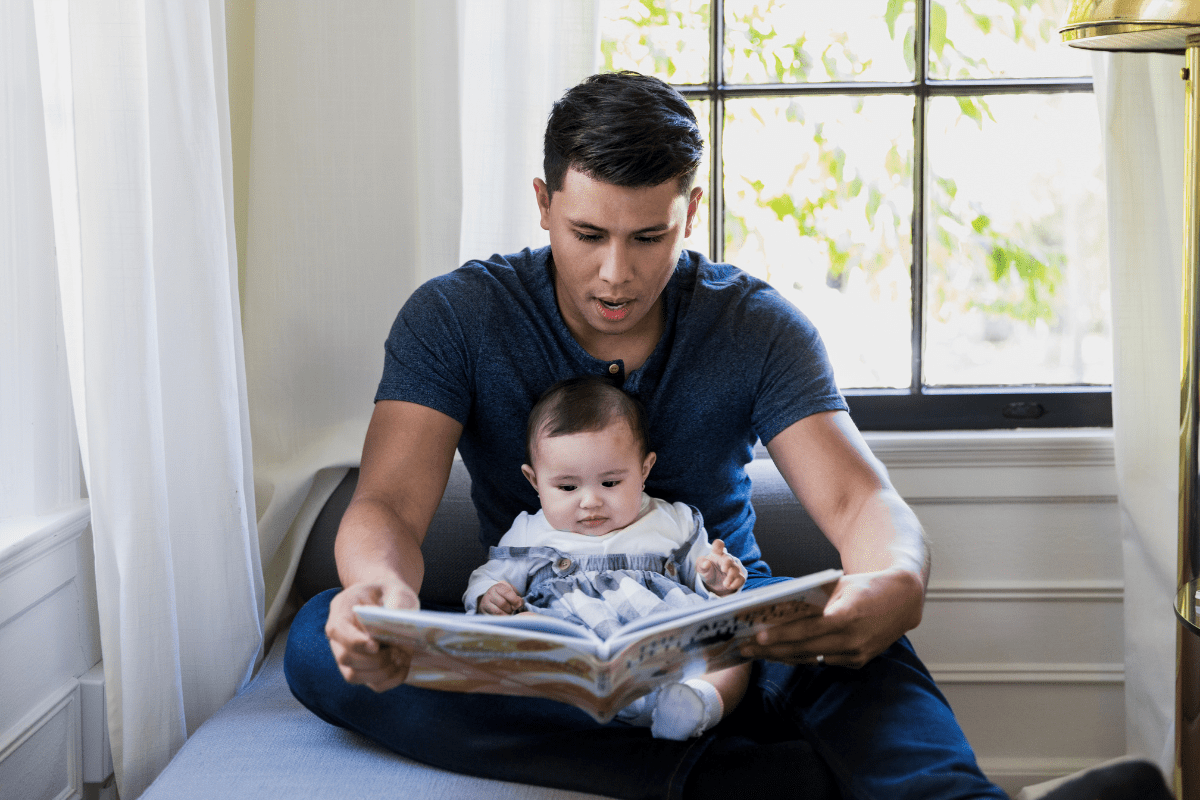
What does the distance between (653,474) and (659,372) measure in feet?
0.51

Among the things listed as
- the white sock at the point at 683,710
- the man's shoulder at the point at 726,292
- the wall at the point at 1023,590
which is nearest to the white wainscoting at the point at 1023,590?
the wall at the point at 1023,590

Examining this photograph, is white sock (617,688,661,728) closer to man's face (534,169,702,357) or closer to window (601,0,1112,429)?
man's face (534,169,702,357)

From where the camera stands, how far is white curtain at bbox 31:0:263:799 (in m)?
1.33

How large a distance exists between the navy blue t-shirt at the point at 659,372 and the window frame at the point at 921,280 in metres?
0.57

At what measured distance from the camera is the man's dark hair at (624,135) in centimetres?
137

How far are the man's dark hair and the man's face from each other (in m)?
0.02

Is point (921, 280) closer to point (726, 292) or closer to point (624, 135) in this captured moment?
point (726, 292)

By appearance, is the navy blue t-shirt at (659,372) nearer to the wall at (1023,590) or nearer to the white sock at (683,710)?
the white sock at (683,710)

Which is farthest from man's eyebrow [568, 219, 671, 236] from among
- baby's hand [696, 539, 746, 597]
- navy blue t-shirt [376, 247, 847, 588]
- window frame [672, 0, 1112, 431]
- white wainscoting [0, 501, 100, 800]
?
white wainscoting [0, 501, 100, 800]

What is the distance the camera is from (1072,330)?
84.0 inches

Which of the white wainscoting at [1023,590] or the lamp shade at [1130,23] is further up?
the lamp shade at [1130,23]

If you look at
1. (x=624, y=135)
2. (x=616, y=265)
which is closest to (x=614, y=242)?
(x=616, y=265)

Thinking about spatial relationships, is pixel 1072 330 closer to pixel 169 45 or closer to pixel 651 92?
pixel 651 92

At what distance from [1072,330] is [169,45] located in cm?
172
